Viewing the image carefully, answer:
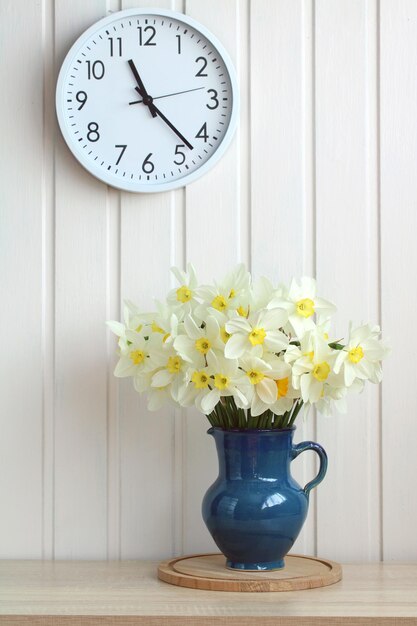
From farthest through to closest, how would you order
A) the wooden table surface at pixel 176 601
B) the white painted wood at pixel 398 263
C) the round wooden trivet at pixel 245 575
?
the white painted wood at pixel 398 263 → the round wooden trivet at pixel 245 575 → the wooden table surface at pixel 176 601

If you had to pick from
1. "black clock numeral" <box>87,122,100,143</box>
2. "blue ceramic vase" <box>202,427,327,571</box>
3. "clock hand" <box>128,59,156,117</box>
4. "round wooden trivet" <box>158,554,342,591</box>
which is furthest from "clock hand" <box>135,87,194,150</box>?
"round wooden trivet" <box>158,554,342,591</box>

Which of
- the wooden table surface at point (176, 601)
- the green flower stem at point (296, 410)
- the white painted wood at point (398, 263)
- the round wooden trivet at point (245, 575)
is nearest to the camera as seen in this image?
the wooden table surface at point (176, 601)

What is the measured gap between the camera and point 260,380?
1246 mm

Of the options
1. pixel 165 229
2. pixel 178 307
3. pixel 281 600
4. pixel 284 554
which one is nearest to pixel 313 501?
pixel 284 554

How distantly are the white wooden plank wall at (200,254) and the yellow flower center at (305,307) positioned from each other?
0.22 m

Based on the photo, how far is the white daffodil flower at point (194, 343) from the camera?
4.14ft

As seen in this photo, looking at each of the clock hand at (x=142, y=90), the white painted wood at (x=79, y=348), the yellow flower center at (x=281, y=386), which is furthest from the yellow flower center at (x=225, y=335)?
the clock hand at (x=142, y=90)

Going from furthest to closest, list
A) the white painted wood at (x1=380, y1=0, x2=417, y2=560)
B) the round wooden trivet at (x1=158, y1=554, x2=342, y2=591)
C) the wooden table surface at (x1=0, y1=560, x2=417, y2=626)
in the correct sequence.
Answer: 1. the white painted wood at (x1=380, y1=0, x2=417, y2=560)
2. the round wooden trivet at (x1=158, y1=554, x2=342, y2=591)
3. the wooden table surface at (x1=0, y1=560, x2=417, y2=626)

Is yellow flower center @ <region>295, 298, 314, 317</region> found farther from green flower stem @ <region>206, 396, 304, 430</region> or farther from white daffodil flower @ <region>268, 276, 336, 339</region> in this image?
green flower stem @ <region>206, 396, 304, 430</region>

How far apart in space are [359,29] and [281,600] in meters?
1.01

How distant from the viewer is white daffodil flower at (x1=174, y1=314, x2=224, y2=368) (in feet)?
4.14

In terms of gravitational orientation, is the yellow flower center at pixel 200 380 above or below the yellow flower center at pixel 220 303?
below

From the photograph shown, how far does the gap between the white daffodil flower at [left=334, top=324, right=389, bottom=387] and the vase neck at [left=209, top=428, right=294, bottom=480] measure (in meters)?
0.15

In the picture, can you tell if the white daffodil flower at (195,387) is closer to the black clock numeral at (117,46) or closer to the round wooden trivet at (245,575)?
the round wooden trivet at (245,575)
